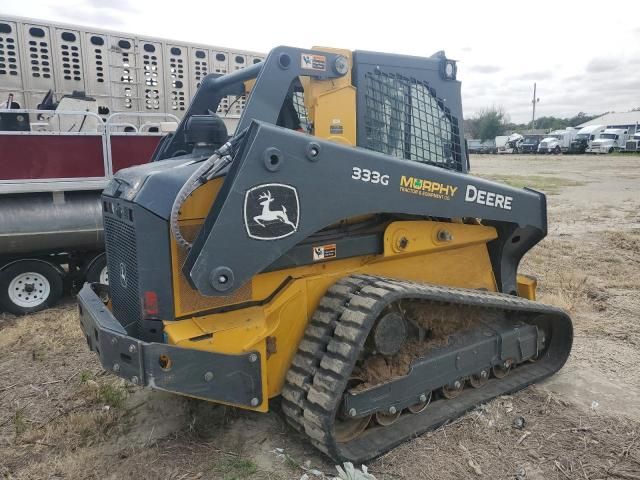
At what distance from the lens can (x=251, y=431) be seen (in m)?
3.65

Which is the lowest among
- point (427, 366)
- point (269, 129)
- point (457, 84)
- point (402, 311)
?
point (427, 366)

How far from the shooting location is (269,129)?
282 centimetres

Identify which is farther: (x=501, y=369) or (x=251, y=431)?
(x=501, y=369)

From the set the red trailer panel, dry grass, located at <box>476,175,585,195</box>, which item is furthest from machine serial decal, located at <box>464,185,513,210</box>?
dry grass, located at <box>476,175,585,195</box>

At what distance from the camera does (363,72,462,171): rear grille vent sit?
380 centimetres

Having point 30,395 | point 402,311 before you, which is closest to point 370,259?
point 402,311

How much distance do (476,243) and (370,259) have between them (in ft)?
3.46

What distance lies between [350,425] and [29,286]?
454 centimetres

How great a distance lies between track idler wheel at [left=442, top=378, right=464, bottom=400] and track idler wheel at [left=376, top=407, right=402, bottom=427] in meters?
0.45

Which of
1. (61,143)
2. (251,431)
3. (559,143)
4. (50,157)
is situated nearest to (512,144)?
(559,143)

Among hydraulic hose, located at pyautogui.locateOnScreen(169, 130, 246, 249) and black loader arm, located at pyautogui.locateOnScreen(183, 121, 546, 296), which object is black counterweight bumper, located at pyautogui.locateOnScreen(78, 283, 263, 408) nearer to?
black loader arm, located at pyautogui.locateOnScreen(183, 121, 546, 296)

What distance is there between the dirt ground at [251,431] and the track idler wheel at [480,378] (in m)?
0.17

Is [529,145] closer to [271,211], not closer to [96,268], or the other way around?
[96,268]

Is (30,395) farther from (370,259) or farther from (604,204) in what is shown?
(604,204)
